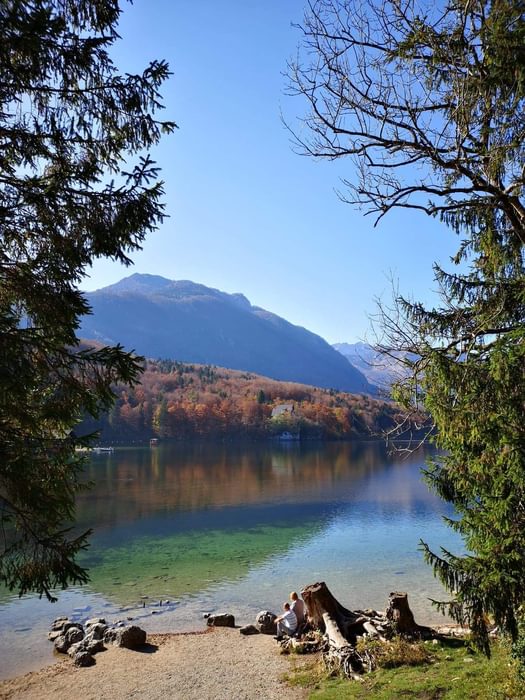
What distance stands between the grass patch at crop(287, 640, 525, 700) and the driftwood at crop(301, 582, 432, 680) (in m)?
0.38

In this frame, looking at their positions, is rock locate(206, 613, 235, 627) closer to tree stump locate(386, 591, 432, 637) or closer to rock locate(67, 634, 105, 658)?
rock locate(67, 634, 105, 658)

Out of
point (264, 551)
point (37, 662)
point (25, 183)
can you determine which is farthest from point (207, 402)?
point (25, 183)

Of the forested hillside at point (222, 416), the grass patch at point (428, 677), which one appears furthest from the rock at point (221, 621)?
the forested hillside at point (222, 416)

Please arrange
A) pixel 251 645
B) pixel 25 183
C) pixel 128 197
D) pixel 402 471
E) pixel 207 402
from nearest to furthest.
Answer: pixel 25 183 → pixel 128 197 → pixel 251 645 → pixel 402 471 → pixel 207 402

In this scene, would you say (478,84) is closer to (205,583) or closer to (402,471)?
(205,583)

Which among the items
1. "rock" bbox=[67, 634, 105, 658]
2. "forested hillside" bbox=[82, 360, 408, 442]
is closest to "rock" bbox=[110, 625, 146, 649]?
"rock" bbox=[67, 634, 105, 658]

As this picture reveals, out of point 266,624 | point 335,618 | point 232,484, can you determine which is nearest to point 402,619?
point 335,618

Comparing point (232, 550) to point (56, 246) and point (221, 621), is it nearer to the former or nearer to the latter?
point (221, 621)

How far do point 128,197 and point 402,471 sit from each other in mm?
63658

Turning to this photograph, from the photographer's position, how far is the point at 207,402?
470 feet

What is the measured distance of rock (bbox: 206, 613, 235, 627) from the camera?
16688 millimetres

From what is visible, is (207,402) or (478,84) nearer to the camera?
(478,84)

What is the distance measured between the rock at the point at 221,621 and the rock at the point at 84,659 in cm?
421

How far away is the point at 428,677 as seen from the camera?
359 inches
